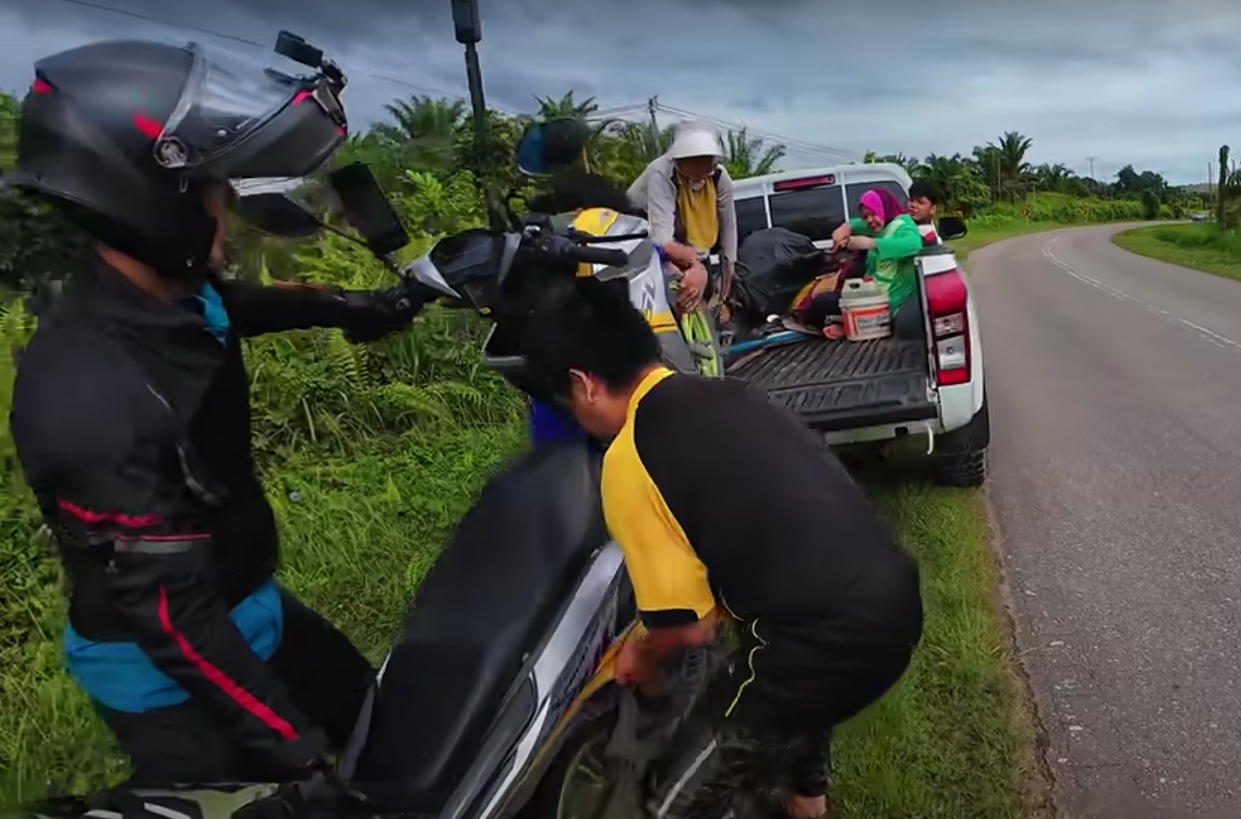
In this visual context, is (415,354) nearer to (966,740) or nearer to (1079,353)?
(966,740)

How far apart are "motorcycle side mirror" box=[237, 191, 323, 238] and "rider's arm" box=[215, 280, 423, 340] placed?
15 cm

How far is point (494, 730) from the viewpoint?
1.89 m

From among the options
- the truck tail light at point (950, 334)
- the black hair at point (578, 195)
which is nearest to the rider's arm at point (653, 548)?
the black hair at point (578, 195)

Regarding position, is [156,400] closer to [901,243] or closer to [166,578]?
[166,578]

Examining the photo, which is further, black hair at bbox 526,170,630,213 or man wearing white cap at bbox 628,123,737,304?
man wearing white cap at bbox 628,123,737,304

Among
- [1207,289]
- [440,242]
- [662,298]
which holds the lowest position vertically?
[1207,289]

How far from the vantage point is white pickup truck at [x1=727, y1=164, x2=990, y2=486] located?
4730 mm

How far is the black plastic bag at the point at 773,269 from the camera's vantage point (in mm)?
6941

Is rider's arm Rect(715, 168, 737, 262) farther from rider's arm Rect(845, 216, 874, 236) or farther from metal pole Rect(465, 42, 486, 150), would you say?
metal pole Rect(465, 42, 486, 150)

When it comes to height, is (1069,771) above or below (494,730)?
below

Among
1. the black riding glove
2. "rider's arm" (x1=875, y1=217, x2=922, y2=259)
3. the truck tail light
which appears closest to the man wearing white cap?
"rider's arm" (x1=875, y1=217, x2=922, y2=259)

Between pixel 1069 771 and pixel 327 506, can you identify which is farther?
pixel 327 506

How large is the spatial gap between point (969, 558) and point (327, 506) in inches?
109

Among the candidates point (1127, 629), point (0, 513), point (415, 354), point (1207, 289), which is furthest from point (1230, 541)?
point (1207, 289)
